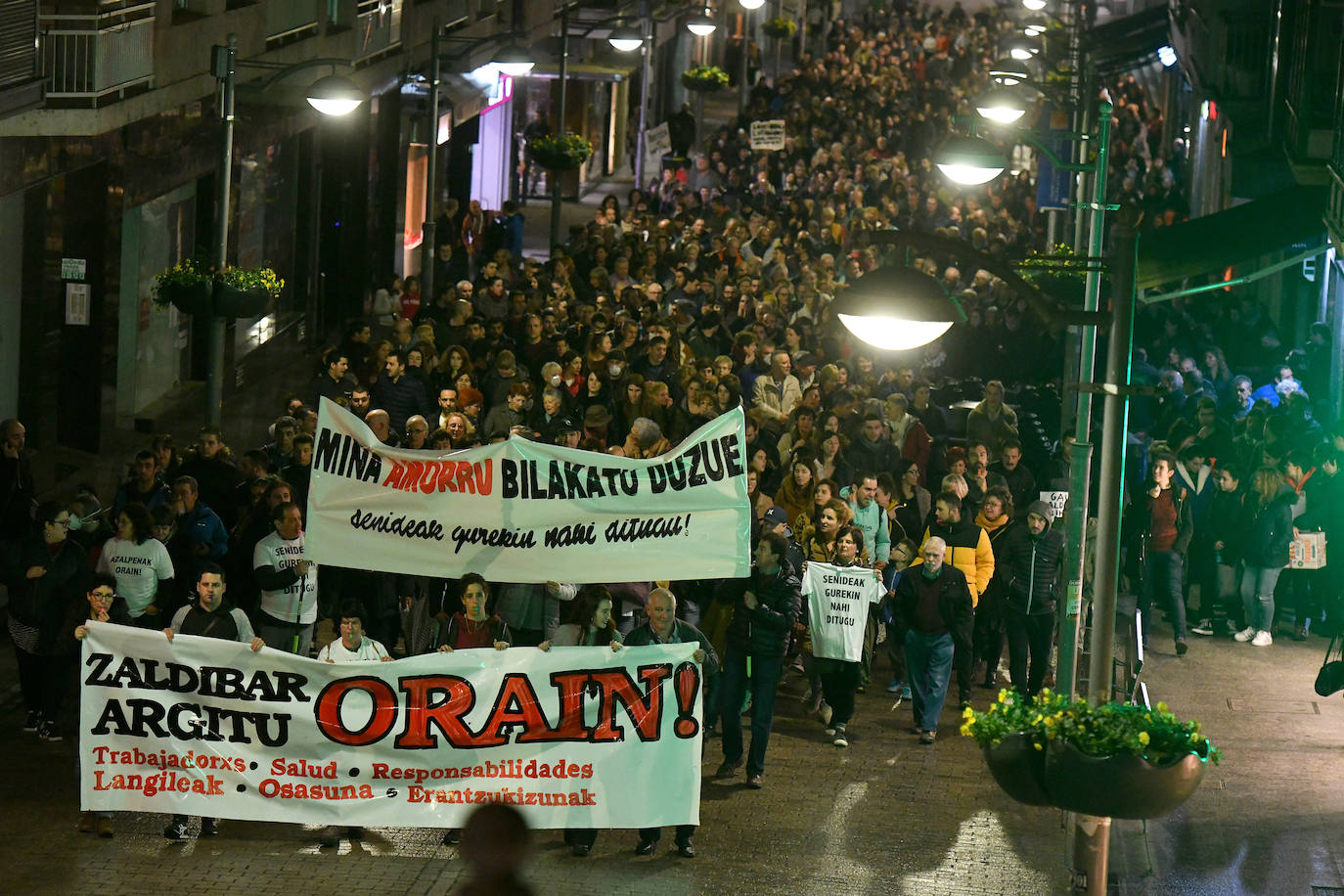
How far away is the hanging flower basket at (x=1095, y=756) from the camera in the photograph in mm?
8922

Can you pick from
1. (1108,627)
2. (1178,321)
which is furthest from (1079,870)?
(1178,321)

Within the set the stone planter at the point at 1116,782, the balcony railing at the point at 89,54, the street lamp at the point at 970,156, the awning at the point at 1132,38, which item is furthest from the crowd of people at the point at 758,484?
the awning at the point at 1132,38

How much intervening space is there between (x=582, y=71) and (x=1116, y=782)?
35.3 m

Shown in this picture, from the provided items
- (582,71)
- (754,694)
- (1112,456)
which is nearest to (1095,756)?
(1112,456)

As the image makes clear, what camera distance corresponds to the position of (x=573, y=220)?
43.4 meters

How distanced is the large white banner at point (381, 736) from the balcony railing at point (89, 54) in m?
8.61

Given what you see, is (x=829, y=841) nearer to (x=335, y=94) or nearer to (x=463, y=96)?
(x=335, y=94)

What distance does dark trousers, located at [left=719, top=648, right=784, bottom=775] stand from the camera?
13.9 meters

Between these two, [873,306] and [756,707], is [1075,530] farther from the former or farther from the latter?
[873,306]

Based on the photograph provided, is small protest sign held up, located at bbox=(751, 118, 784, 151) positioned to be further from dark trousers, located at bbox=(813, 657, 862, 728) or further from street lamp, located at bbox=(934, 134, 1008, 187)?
dark trousers, located at bbox=(813, 657, 862, 728)

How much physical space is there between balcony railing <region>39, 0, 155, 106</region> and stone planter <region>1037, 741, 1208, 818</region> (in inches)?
517

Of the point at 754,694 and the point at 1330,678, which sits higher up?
the point at 1330,678

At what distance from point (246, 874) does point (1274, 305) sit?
1079 inches

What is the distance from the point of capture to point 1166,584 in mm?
18031
